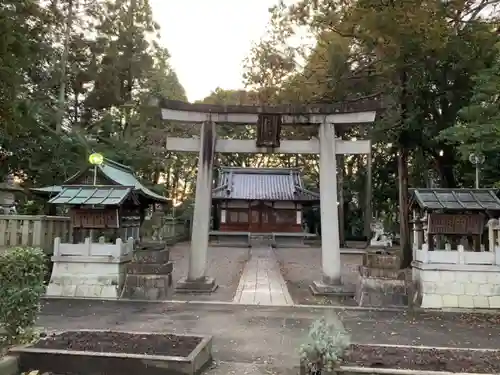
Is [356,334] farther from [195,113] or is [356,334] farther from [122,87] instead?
[122,87]

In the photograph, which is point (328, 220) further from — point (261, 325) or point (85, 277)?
point (85, 277)

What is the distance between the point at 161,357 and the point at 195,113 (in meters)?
8.03

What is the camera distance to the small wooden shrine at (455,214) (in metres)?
9.80

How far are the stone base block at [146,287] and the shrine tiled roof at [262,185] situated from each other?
20.2m

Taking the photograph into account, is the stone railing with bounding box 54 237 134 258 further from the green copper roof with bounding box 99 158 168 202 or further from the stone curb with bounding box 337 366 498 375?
the stone curb with bounding box 337 366 498 375

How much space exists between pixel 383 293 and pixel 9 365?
752 cm

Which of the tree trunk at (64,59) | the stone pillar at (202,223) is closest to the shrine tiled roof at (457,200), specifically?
the stone pillar at (202,223)

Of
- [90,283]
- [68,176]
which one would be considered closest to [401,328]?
[90,283]

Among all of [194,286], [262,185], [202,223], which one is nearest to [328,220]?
[202,223]

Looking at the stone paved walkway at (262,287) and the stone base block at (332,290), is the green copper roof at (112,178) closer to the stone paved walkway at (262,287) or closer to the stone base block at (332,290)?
the stone paved walkway at (262,287)

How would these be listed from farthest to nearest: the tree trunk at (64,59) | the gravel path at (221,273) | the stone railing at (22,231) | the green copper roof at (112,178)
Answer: the tree trunk at (64,59) → the green copper roof at (112,178) → the stone railing at (22,231) → the gravel path at (221,273)

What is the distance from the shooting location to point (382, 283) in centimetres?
972

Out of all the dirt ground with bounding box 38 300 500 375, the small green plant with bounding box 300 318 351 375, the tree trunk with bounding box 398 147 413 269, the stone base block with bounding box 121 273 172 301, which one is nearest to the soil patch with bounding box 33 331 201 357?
the dirt ground with bounding box 38 300 500 375

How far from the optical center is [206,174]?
1152 centimetres
